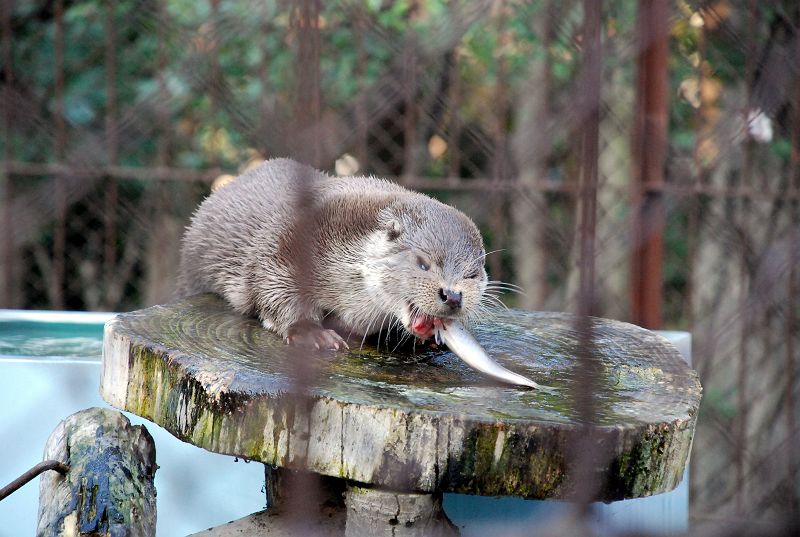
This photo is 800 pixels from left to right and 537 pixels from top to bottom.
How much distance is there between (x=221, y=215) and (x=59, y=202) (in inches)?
55.8

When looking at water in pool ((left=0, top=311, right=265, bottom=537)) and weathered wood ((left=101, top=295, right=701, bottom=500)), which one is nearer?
weathered wood ((left=101, top=295, right=701, bottom=500))

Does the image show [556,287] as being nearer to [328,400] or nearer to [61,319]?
[61,319]

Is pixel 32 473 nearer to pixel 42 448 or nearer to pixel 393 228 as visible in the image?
pixel 42 448

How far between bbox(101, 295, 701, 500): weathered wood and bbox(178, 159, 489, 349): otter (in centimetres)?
27

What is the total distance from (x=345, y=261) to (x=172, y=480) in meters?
0.69

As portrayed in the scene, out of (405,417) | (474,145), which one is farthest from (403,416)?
(474,145)

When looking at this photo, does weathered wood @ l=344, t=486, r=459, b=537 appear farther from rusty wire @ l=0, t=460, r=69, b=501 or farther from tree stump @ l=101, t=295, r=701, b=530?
rusty wire @ l=0, t=460, r=69, b=501

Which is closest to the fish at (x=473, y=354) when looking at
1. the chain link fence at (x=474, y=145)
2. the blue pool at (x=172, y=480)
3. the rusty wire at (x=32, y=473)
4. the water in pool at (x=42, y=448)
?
the blue pool at (x=172, y=480)

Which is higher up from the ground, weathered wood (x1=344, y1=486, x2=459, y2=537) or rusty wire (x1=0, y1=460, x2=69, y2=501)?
rusty wire (x1=0, y1=460, x2=69, y2=501)

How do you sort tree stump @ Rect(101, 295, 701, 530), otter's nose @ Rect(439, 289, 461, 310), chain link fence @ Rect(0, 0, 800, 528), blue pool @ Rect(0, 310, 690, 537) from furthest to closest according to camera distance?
chain link fence @ Rect(0, 0, 800, 528), blue pool @ Rect(0, 310, 690, 537), otter's nose @ Rect(439, 289, 461, 310), tree stump @ Rect(101, 295, 701, 530)

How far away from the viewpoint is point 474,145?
16.0 feet

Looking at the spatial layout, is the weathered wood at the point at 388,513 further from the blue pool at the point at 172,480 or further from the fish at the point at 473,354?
the blue pool at the point at 172,480

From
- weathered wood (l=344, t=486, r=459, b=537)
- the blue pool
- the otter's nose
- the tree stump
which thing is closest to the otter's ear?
the otter's nose

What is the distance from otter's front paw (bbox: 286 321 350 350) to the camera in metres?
2.37
